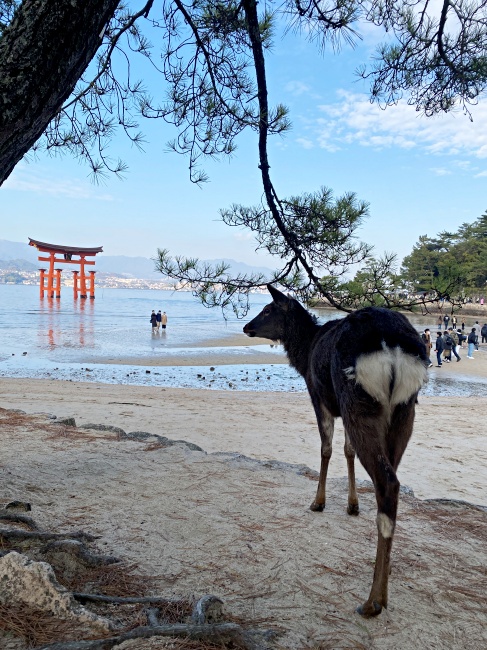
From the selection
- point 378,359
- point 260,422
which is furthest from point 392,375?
point 260,422

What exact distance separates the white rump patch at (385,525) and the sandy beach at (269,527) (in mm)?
425

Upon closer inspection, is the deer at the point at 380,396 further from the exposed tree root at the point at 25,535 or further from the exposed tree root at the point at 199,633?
the exposed tree root at the point at 25,535

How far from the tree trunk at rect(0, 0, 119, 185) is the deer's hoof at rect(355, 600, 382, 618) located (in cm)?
290

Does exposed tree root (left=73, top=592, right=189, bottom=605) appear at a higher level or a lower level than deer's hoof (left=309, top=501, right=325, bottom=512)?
higher

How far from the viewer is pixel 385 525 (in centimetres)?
275

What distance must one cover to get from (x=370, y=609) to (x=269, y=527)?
4.04ft

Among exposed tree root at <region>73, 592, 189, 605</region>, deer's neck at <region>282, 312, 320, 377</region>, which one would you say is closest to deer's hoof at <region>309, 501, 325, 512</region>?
deer's neck at <region>282, 312, 320, 377</region>

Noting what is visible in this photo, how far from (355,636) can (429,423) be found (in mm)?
8509

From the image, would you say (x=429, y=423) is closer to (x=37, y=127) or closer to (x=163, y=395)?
(x=163, y=395)

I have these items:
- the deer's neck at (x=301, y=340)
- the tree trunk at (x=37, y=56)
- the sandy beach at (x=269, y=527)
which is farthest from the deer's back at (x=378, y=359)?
the tree trunk at (x=37, y=56)

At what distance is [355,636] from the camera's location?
97.4 inches

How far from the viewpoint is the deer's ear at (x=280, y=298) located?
16.4ft

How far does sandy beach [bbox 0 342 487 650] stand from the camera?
2.66m

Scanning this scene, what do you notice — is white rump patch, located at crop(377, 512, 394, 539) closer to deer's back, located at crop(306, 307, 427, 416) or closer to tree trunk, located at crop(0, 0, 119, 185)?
deer's back, located at crop(306, 307, 427, 416)
